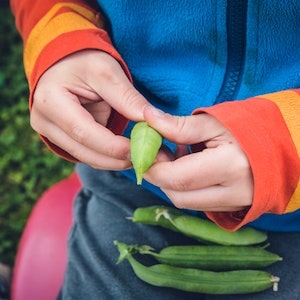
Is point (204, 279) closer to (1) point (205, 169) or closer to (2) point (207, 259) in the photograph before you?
(2) point (207, 259)

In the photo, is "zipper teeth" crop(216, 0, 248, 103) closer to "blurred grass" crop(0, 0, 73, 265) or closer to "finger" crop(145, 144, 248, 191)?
"finger" crop(145, 144, 248, 191)

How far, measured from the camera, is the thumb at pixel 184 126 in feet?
2.27

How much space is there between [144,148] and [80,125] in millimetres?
122

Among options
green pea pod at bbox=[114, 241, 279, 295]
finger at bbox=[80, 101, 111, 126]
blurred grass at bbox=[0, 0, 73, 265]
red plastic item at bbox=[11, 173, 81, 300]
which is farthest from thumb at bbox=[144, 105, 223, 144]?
blurred grass at bbox=[0, 0, 73, 265]

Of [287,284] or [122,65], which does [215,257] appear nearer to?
[287,284]

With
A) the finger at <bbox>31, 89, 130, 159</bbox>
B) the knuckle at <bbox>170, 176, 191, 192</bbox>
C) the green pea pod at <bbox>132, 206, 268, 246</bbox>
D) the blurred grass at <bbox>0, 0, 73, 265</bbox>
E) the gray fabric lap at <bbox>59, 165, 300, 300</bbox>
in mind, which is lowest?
the blurred grass at <bbox>0, 0, 73, 265</bbox>

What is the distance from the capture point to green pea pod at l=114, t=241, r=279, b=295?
86 centimetres

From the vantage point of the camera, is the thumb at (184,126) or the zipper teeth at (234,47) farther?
the zipper teeth at (234,47)

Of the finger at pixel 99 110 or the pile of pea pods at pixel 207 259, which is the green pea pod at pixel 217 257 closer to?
the pile of pea pods at pixel 207 259

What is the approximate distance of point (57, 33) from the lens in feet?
2.90

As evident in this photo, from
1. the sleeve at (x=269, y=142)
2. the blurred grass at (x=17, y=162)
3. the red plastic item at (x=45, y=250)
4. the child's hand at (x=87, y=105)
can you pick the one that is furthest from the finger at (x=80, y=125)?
the blurred grass at (x=17, y=162)

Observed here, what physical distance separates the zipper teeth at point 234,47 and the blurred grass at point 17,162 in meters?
0.93

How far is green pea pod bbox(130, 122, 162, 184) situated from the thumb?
0.01 metres

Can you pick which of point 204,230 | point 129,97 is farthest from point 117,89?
point 204,230
